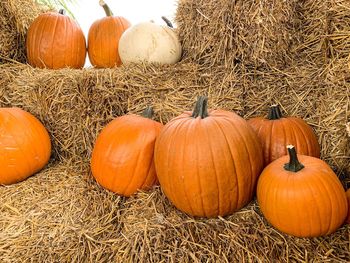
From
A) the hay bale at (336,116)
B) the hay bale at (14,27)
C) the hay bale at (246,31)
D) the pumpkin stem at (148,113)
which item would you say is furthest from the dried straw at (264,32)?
the hay bale at (14,27)

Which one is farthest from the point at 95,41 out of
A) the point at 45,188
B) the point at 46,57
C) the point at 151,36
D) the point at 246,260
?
the point at 246,260

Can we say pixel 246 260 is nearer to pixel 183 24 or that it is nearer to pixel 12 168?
pixel 12 168

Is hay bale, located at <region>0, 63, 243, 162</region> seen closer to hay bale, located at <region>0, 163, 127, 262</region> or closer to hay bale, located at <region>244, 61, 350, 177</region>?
hay bale, located at <region>244, 61, 350, 177</region>

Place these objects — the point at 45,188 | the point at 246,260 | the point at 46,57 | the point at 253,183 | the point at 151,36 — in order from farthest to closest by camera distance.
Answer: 1. the point at 46,57
2. the point at 151,36
3. the point at 45,188
4. the point at 253,183
5. the point at 246,260

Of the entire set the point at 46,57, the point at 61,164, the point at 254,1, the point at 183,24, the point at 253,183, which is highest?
the point at 254,1

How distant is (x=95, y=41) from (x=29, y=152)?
1.01 m

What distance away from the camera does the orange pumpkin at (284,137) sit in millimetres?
1842

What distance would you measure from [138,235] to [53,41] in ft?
5.27

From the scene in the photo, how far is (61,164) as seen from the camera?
7.52 feet

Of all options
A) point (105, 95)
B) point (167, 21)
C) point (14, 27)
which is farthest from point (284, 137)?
point (14, 27)

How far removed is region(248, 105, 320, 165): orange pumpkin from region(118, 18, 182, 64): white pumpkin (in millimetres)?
759

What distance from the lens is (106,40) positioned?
9.04 feet

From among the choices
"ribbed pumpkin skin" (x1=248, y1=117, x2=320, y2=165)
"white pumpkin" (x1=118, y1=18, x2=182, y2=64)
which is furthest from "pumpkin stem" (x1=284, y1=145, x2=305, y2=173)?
"white pumpkin" (x1=118, y1=18, x2=182, y2=64)

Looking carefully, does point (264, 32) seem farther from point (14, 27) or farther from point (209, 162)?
point (14, 27)
